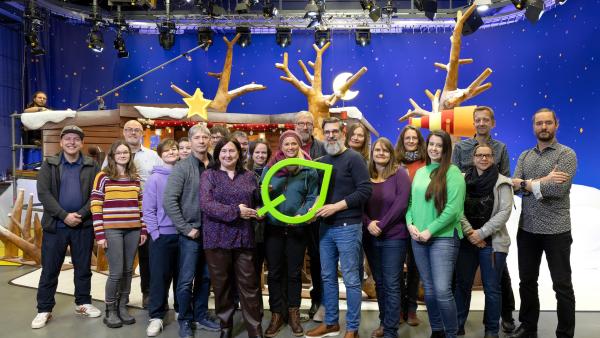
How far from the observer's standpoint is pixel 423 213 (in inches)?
129

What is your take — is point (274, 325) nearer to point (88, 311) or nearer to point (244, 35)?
point (88, 311)

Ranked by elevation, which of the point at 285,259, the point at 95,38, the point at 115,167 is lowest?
the point at 285,259

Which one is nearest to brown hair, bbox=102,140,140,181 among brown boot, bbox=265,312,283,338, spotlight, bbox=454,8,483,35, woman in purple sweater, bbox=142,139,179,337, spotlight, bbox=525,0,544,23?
woman in purple sweater, bbox=142,139,179,337

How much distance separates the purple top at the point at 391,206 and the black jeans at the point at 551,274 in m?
0.87

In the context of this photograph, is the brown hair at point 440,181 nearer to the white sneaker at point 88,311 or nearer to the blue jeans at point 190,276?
the blue jeans at point 190,276

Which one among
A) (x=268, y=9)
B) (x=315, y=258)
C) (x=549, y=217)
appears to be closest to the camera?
(x=549, y=217)

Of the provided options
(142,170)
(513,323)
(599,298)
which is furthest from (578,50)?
(142,170)

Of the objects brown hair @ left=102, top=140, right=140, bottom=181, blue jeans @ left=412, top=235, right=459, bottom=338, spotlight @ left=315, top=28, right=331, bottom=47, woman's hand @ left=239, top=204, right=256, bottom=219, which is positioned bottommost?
blue jeans @ left=412, top=235, right=459, bottom=338

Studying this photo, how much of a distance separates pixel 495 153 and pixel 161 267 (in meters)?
2.57

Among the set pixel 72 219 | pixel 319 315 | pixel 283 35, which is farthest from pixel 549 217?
pixel 283 35

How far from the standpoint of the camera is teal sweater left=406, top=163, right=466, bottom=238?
3184 millimetres

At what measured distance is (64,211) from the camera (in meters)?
3.90

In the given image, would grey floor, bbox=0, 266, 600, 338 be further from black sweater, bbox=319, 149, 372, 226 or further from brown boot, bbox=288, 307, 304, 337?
black sweater, bbox=319, 149, 372, 226

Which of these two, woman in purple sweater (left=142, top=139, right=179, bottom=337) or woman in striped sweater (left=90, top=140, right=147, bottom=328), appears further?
woman in striped sweater (left=90, top=140, right=147, bottom=328)
